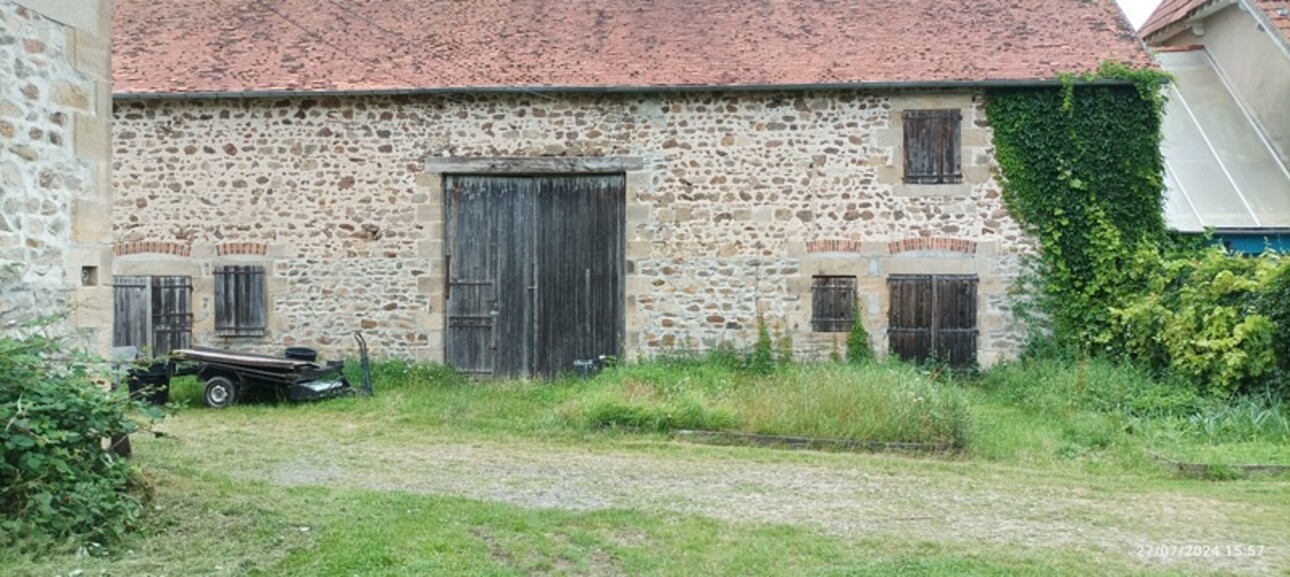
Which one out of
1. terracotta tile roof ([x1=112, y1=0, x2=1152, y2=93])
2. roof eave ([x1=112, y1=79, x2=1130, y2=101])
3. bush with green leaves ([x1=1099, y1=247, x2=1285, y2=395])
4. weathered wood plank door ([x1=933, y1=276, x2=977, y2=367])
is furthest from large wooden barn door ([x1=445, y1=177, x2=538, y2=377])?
bush with green leaves ([x1=1099, y1=247, x2=1285, y2=395])

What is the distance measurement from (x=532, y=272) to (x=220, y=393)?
12.6ft

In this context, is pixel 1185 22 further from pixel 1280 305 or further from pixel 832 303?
pixel 832 303

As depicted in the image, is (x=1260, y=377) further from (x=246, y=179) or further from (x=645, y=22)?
(x=246, y=179)

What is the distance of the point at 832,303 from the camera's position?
39.9 ft

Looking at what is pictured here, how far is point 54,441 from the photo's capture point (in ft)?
16.3

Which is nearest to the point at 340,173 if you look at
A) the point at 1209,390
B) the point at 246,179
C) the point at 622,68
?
the point at 246,179

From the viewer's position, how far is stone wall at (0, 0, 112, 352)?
6.14 metres

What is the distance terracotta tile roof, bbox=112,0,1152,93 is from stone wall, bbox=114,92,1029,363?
0.32m

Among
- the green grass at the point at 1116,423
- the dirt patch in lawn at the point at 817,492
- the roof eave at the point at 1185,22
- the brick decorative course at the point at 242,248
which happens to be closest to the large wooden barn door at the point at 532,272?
the brick decorative course at the point at 242,248

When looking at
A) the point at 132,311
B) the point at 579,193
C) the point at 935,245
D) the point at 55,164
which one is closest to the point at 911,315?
the point at 935,245

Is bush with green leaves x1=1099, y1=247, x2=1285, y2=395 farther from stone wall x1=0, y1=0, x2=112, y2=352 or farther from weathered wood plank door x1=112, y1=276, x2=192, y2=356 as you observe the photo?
weathered wood plank door x1=112, y1=276, x2=192, y2=356

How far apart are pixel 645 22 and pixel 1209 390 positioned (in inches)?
310

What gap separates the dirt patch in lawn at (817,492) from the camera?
5.87 m

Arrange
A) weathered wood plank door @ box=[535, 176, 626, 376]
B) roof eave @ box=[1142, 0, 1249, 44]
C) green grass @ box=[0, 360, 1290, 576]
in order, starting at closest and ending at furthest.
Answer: green grass @ box=[0, 360, 1290, 576]
weathered wood plank door @ box=[535, 176, 626, 376]
roof eave @ box=[1142, 0, 1249, 44]
